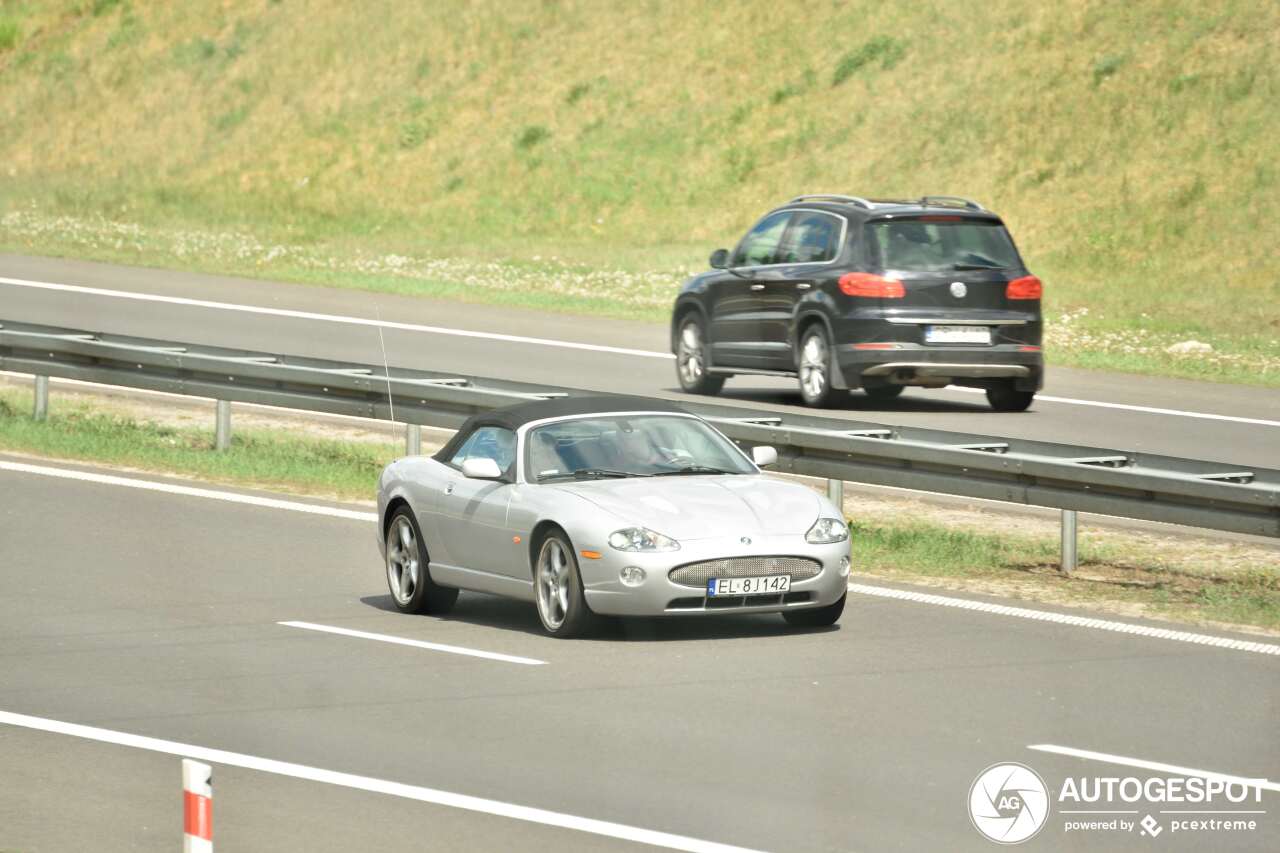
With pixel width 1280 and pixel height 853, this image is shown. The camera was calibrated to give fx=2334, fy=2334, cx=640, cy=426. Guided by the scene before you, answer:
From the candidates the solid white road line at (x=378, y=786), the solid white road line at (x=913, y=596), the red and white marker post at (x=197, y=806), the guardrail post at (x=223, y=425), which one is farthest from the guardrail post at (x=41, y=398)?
the red and white marker post at (x=197, y=806)

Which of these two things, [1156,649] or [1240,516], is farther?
[1240,516]

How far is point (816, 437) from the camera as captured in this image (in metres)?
15.7

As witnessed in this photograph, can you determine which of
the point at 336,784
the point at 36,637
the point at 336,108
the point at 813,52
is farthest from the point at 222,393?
the point at 336,108

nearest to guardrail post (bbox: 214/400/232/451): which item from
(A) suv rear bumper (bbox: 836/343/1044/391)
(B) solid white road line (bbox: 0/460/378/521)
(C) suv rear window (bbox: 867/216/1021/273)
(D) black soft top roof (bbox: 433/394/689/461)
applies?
(B) solid white road line (bbox: 0/460/378/521)

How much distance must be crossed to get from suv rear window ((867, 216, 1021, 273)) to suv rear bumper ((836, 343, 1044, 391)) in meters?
0.79

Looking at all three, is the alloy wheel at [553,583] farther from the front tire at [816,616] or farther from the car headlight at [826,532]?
the car headlight at [826,532]

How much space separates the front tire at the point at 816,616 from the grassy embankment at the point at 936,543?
1797 millimetres

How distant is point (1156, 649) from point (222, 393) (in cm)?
1008

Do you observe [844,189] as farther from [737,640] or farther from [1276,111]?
[737,640]

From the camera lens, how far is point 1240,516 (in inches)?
523

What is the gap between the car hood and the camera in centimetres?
1194

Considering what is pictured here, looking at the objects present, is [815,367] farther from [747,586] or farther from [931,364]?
[747,586]

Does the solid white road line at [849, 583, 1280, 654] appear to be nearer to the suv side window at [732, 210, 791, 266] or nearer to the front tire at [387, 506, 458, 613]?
the front tire at [387, 506, 458, 613]

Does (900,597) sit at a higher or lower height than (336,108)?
lower
